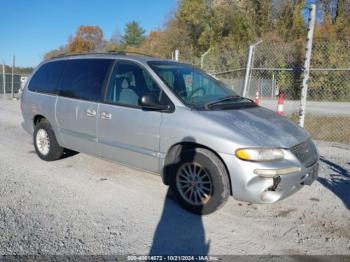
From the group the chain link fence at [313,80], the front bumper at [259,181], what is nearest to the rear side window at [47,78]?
the front bumper at [259,181]

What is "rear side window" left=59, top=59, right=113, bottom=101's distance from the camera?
16.4ft

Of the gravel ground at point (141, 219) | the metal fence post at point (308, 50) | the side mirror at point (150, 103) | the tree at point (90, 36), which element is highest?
the tree at point (90, 36)

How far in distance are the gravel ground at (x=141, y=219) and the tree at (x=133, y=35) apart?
63.0 metres

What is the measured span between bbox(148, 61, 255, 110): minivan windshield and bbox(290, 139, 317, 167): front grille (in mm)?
1007

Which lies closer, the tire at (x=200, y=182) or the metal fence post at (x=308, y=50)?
the tire at (x=200, y=182)

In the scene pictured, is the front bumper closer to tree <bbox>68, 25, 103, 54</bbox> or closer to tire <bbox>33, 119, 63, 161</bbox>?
tire <bbox>33, 119, 63, 161</bbox>

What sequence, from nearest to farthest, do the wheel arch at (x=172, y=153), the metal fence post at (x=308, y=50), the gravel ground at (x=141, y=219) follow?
1. the gravel ground at (x=141, y=219)
2. the wheel arch at (x=172, y=153)
3. the metal fence post at (x=308, y=50)

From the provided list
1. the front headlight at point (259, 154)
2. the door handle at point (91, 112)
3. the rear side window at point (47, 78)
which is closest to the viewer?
the front headlight at point (259, 154)

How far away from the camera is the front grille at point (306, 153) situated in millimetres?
3814

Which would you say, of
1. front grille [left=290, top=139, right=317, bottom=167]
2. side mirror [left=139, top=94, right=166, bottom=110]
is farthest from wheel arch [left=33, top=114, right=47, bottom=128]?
front grille [left=290, top=139, right=317, bottom=167]

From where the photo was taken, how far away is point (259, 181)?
3592 mm

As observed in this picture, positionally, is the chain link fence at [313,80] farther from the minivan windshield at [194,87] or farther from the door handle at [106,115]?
the door handle at [106,115]

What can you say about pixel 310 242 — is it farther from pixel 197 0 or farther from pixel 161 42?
pixel 161 42

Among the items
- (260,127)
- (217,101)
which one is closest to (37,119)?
(217,101)
